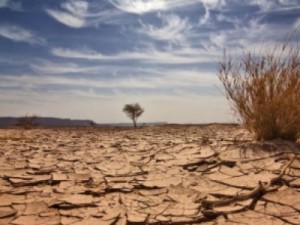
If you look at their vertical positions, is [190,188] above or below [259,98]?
below

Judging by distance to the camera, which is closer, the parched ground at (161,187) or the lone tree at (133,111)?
the parched ground at (161,187)

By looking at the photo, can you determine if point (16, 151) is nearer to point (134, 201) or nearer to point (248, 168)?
point (134, 201)

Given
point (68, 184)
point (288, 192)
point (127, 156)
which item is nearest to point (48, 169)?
point (68, 184)

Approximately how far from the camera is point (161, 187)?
3475 millimetres

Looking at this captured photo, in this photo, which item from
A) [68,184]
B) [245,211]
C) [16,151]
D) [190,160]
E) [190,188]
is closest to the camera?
[245,211]

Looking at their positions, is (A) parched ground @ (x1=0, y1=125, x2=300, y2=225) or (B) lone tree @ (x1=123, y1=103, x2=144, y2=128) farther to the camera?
(B) lone tree @ (x1=123, y1=103, x2=144, y2=128)

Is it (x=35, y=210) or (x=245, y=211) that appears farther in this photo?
(x=35, y=210)

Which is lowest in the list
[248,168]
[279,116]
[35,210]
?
[35,210]

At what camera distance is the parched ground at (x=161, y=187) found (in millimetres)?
2795

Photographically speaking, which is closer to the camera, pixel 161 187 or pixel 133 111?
pixel 161 187

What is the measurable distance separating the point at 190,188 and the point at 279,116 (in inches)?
68.6

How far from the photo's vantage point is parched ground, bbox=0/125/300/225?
279cm

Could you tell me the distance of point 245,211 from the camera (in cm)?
279

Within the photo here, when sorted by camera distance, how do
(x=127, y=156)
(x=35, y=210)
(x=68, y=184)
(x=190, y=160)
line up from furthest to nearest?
1. (x=127, y=156)
2. (x=190, y=160)
3. (x=68, y=184)
4. (x=35, y=210)
